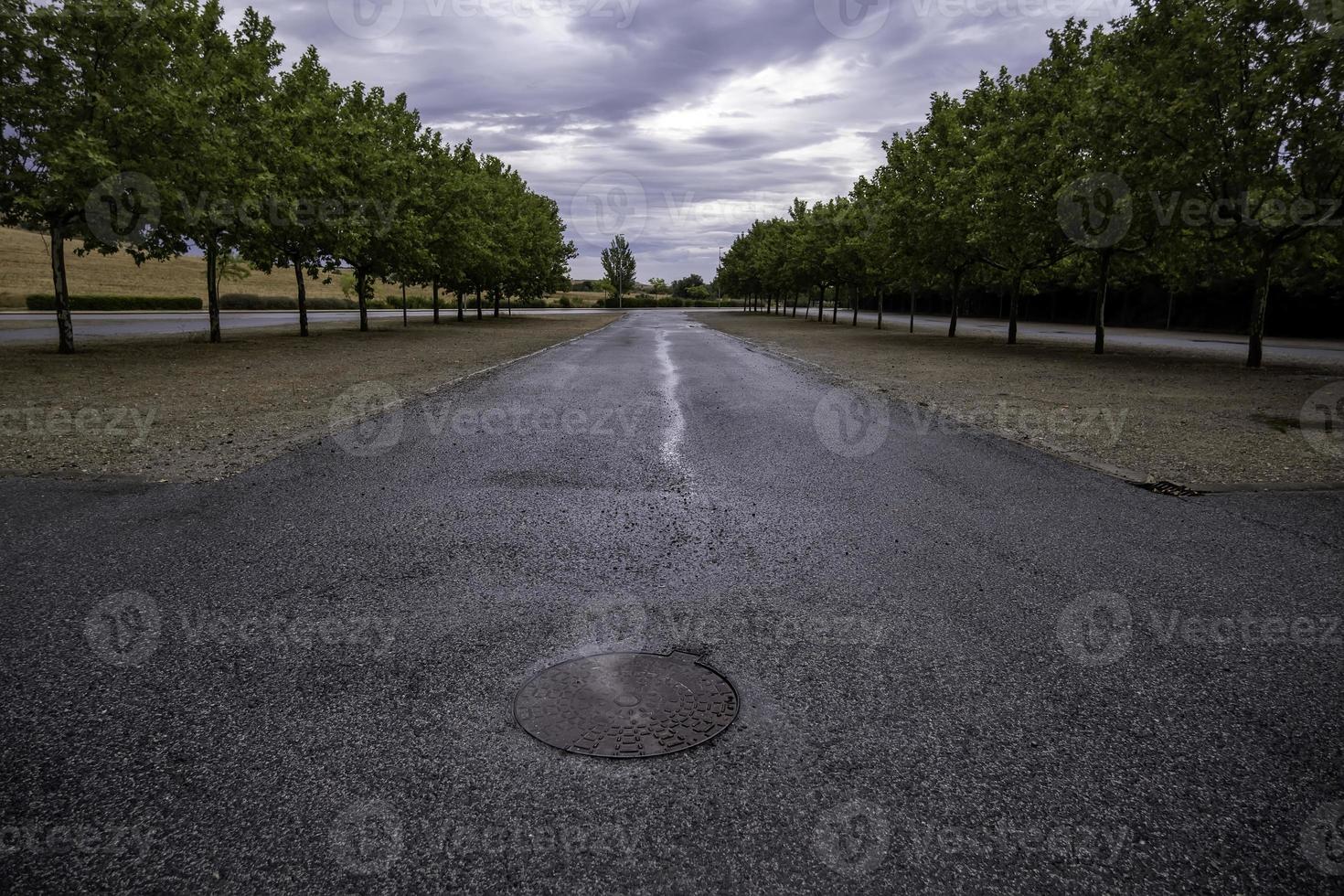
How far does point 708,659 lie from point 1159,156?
1991cm

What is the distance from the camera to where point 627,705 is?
3111mm

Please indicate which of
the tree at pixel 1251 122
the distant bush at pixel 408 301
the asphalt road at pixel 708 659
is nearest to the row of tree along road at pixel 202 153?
the asphalt road at pixel 708 659

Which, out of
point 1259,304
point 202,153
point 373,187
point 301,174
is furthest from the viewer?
point 373,187

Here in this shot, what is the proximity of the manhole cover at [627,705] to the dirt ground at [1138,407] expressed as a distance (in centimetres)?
591

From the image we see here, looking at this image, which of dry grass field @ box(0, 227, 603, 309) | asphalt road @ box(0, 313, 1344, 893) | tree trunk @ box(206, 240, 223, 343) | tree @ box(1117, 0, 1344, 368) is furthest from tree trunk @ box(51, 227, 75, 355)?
dry grass field @ box(0, 227, 603, 309)

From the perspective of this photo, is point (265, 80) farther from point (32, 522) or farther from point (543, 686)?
point (543, 686)

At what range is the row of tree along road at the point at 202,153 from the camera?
51.6ft

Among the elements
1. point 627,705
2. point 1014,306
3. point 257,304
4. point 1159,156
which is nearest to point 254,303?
point 257,304

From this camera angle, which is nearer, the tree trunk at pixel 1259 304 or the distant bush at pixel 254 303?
the tree trunk at pixel 1259 304

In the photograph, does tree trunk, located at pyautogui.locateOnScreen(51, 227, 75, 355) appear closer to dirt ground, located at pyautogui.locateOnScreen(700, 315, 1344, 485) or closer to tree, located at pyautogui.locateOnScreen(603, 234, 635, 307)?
dirt ground, located at pyautogui.locateOnScreen(700, 315, 1344, 485)

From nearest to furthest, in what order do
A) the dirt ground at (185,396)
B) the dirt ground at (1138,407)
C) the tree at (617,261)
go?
the dirt ground at (185,396) < the dirt ground at (1138,407) < the tree at (617,261)

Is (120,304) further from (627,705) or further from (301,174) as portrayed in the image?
(627,705)

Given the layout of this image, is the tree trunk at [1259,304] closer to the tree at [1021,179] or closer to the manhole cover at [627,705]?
the tree at [1021,179]

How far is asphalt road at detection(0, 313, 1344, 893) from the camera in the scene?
228cm
